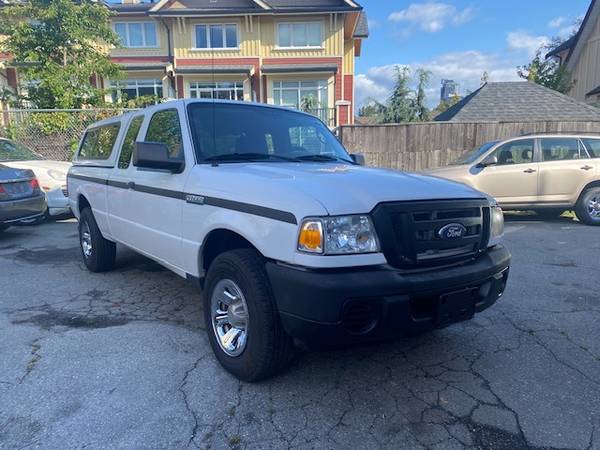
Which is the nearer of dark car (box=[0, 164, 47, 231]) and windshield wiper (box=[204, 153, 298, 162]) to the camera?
windshield wiper (box=[204, 153, 298, 162])

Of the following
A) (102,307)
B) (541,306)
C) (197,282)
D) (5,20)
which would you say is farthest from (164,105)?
(5,20)

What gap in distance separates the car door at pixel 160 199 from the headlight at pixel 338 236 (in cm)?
138

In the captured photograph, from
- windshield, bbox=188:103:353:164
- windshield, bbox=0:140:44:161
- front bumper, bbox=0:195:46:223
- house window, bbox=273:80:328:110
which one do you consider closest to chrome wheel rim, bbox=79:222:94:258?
front bumper, bbox=0:195:46:223

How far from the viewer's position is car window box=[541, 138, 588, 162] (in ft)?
28.2

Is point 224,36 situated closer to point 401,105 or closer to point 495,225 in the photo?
point 401,105

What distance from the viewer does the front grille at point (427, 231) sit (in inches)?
94.0

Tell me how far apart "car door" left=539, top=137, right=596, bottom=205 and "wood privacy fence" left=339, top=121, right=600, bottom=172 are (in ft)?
13.0

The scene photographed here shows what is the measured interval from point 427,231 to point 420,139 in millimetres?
10716

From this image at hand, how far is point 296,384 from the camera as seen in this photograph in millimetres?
2811

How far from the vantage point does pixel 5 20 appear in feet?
49.5

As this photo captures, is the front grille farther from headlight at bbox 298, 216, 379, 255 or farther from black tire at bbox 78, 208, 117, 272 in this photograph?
black tire at bbox 78, 208, 117, 272

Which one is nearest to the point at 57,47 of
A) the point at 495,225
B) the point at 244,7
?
the point at 244,7

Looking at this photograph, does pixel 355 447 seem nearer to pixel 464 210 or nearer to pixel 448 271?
pixel 448 271

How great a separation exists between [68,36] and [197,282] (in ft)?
50.1
